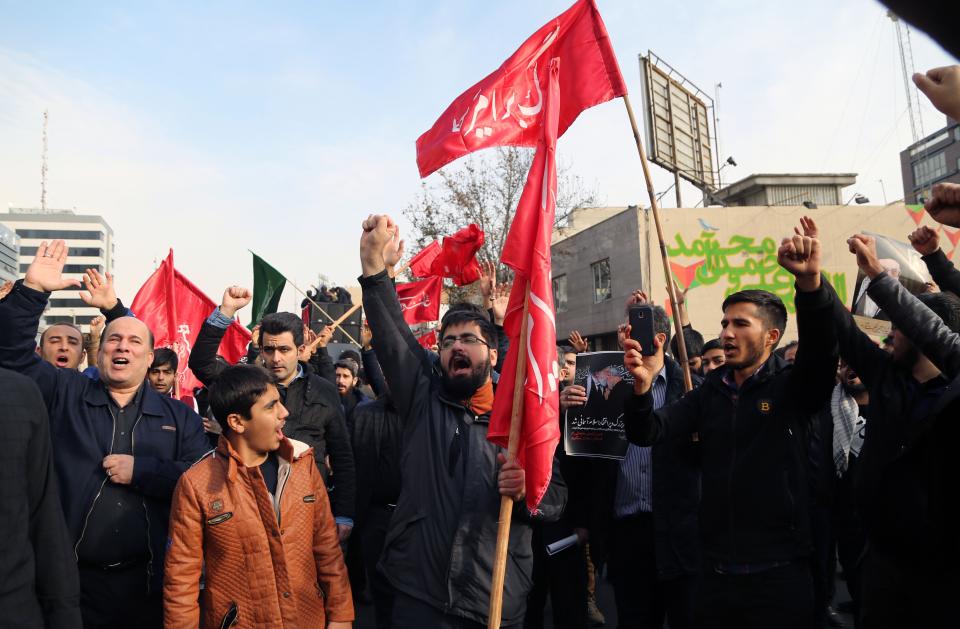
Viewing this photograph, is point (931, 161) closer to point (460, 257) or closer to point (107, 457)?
point (460, 257)

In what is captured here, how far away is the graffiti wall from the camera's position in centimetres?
2423

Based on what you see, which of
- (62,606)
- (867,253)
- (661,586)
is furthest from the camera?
(661,586)

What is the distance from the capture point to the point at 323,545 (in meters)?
3.32

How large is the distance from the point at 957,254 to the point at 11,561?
29054mm

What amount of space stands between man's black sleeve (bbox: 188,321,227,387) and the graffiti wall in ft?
67.2

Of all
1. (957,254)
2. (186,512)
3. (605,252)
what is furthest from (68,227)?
(186,512)

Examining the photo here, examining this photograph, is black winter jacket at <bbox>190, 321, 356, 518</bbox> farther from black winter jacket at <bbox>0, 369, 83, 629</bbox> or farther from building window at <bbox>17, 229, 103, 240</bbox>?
building window at <bbox>17, 229, 103, 240</bbox>

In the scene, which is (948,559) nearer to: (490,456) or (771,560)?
(771,560)

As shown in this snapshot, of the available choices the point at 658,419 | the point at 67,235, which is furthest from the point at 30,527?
the point at 67,235

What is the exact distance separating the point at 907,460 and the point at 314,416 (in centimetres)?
342

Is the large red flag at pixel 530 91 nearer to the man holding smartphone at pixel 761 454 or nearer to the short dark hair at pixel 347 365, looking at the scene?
the man holding smartphone at pixel 761 454

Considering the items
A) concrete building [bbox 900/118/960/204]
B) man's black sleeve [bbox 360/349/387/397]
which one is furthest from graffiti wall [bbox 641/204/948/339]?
concrete building [bbox 900/118/960/204]

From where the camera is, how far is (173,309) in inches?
281

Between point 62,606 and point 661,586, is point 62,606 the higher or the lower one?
the higher one
